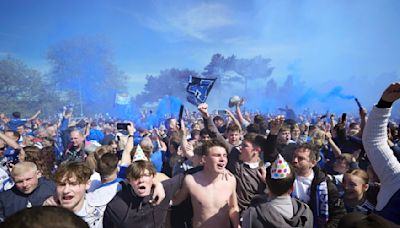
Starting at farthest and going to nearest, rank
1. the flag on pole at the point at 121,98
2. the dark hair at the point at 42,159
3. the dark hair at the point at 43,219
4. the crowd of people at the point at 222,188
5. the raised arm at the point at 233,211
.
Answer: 1. the flag on pole at the point at 121,98
2. the dark hair at the point at 42,159
3. the raised arm at the point at 233,211
4. the crowd of people at the point at 222,188
5. the dark hair at the point at 43,219

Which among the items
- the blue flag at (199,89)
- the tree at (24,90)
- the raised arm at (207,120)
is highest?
the blue flag at (199,89)

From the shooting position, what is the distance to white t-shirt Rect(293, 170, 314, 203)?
3324 millimetres

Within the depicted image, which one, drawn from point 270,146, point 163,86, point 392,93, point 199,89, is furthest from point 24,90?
point 392,93

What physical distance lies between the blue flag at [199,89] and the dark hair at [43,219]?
5029mm

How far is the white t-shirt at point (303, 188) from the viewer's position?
3324mm

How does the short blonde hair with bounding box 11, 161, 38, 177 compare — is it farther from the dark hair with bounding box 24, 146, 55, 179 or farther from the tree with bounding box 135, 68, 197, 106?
the tree with bounding box 135, 68, 197, 106

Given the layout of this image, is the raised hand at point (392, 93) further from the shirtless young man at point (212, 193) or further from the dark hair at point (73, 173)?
the dark hair at point (73, 173)

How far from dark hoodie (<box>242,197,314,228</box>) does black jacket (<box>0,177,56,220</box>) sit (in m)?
2.31

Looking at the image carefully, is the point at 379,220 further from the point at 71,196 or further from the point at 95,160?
the point at 95,160

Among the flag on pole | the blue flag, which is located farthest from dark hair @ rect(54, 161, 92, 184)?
the flag on pole

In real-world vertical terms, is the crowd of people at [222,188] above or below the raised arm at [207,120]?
below

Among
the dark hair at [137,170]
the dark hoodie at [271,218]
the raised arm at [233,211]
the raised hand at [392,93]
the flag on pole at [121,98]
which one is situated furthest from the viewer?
the flag on pole at [121,98]

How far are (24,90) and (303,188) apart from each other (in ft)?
146

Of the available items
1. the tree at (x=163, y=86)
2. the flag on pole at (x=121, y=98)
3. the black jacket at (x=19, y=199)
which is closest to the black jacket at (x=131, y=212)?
the black jacket at (x=19, y=199)
